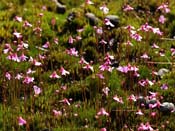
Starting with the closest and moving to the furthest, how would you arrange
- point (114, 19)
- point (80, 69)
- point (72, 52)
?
1. point (80, 69)
2. point (72, 52)
3. point (114, 19)

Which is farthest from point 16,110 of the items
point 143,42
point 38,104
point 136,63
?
point 143,42

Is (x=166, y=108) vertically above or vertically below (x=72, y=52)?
below

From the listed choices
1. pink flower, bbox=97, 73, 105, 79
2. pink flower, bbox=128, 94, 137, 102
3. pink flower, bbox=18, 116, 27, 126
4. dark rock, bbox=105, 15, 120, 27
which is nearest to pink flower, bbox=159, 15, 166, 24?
dark rock, bbox=105, 15, 120, 27

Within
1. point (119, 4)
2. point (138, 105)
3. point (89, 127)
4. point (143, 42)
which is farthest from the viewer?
point (119, 4)

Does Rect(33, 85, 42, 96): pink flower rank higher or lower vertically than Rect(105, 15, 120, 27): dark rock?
lower

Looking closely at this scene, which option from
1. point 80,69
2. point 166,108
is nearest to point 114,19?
point 80,69

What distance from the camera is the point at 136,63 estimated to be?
33.9ft

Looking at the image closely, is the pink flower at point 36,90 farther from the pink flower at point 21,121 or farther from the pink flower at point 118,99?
the pink flower at point 118,99

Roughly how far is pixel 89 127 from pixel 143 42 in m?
3.54

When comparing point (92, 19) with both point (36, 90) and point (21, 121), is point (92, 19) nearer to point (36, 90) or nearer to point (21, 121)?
point (36, 90)

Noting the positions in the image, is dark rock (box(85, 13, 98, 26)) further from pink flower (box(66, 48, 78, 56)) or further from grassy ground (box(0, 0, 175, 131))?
pink flower (box(66, 48, 78, 56))

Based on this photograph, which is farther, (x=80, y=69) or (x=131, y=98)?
(x=80, y=69)

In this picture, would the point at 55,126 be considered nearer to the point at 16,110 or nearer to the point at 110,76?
the point at 16,110

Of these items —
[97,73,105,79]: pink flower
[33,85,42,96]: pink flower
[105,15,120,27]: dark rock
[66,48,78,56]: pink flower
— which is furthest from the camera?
[105,15,120,27]: dark rock
